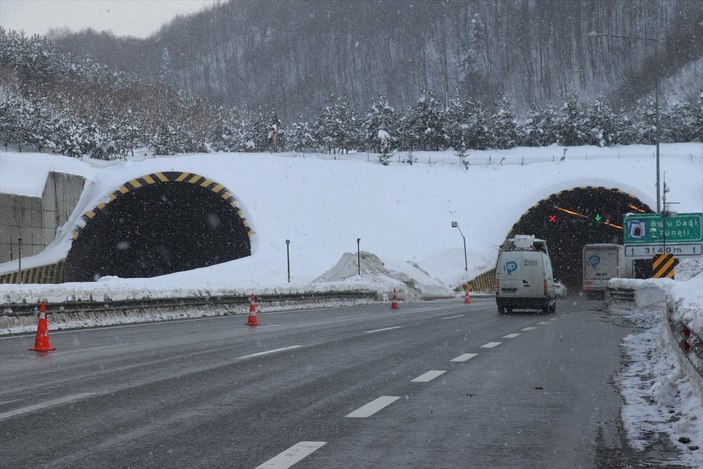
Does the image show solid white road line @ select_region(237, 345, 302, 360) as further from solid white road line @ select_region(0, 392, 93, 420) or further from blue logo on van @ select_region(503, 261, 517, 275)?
blue logo on van @ select_region(503, 261, 517, 275)

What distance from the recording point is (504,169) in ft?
297

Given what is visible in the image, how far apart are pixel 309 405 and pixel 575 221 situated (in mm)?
74587

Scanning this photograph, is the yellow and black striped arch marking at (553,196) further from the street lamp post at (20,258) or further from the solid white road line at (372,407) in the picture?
the solid white road line at (372,407)

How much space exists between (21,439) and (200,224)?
5613 centimetres

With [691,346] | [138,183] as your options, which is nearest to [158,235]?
[138,183]

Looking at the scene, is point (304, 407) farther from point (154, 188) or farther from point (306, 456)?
point (154, 188)

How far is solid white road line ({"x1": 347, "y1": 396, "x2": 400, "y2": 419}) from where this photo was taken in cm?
799

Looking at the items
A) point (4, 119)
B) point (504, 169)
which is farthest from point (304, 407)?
point (4, 119)

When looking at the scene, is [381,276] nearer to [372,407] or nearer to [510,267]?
[510,267]

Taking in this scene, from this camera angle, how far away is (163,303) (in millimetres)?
27328

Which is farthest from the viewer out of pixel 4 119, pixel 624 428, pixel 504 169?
pixel 4 119

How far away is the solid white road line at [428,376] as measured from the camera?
1064 cm

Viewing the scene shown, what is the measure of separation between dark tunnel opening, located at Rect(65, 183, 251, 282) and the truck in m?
22.5

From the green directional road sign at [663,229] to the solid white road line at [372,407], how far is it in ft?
78.0
